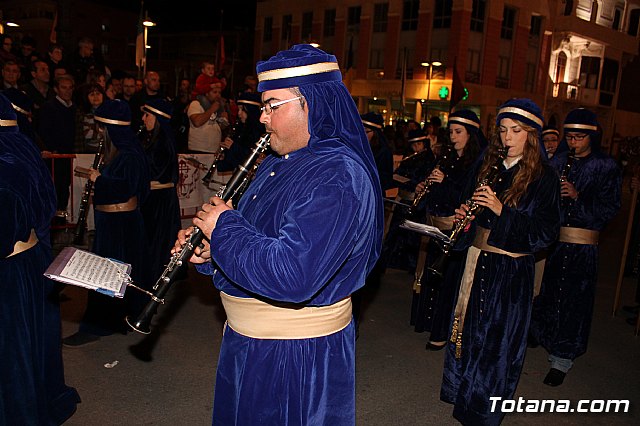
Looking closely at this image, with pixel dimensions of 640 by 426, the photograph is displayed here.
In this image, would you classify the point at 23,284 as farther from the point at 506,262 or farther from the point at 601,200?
the point at 601,200

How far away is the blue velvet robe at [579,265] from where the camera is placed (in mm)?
5430

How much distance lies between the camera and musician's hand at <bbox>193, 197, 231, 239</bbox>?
2.27m

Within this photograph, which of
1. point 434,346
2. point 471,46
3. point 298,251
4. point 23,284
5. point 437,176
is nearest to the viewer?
point 298,251

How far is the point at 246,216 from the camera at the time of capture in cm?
253

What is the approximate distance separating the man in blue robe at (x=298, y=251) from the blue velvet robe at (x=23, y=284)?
4.48 feet

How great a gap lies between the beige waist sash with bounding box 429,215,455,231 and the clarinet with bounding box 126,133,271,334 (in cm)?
362

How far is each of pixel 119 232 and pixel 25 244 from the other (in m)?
1.92

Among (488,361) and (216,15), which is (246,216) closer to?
(488,361)

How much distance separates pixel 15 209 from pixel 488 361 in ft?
10.7

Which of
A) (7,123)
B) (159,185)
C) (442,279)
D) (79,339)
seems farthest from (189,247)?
(159,185)

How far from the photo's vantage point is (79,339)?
5383 millimetres

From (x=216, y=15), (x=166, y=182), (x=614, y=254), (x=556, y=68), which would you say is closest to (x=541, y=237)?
(x=166, y=182)

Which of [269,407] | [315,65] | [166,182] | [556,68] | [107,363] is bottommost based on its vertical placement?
[107,363]

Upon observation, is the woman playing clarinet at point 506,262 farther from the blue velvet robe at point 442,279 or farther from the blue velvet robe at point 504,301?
the blue velvet robe at point 442,279
